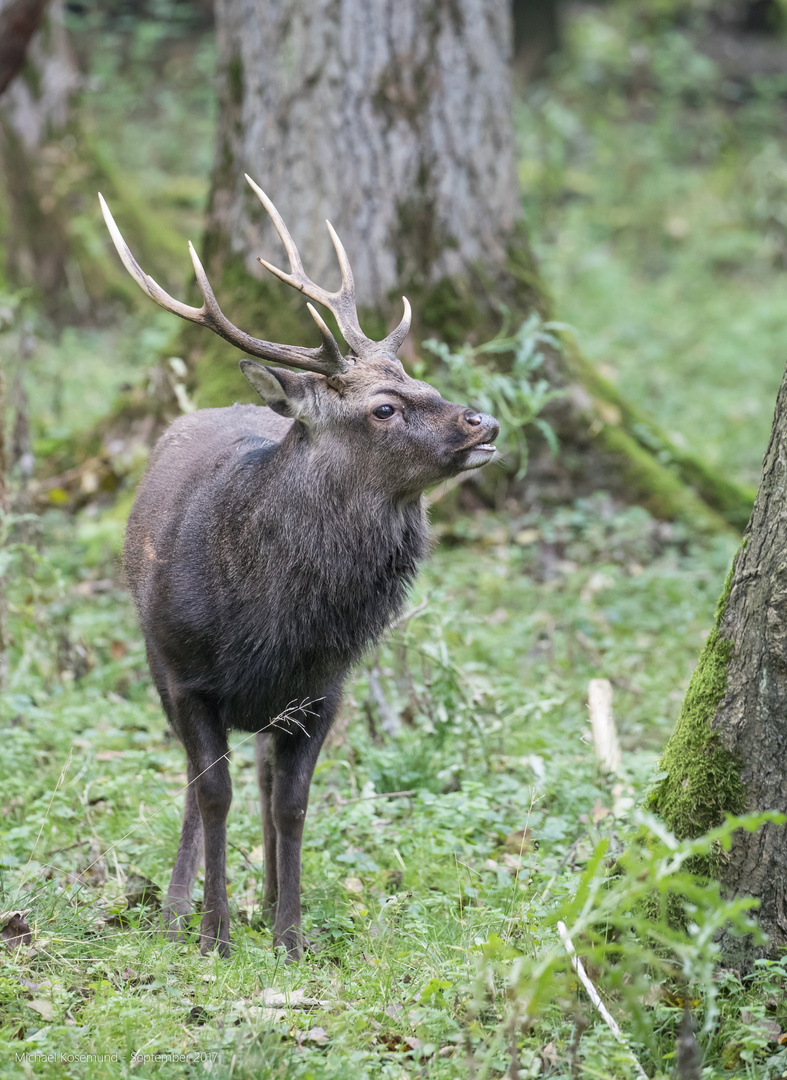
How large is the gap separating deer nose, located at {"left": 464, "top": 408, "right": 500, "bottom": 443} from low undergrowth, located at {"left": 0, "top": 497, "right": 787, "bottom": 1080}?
1171 millimetres

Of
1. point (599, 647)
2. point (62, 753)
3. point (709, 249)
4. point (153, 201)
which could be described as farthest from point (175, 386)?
point (709, 249)

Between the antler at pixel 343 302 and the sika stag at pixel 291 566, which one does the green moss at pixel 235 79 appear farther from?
the sika stag at pixel 291 566

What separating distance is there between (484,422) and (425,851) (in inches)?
62.9

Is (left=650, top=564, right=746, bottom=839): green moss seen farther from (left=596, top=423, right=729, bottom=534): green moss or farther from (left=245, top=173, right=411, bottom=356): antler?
(left=596, top=423, right=729, bottom=534): green moss

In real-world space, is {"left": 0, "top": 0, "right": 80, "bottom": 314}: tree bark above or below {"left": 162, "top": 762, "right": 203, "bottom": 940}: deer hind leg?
above

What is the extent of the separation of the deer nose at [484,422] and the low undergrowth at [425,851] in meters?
1.17

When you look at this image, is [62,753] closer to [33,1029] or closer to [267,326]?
[33,1029]

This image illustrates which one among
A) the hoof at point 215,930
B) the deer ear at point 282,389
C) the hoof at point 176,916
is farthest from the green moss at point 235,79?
the hoof at point 215,930

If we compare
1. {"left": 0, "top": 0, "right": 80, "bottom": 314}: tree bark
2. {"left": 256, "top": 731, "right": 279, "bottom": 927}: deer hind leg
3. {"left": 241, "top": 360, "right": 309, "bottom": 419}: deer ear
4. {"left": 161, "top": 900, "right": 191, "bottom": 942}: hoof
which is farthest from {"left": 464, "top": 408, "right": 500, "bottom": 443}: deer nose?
{"left": 0, "top": 0, "right": 80, "bottom": 314}: tree bark

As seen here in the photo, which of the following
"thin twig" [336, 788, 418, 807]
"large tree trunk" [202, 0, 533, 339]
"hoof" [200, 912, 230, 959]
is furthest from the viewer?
"large tree trunk" [202, 0, 533, 339]

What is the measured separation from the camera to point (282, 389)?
3.98 metres

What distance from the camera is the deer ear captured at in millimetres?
3928

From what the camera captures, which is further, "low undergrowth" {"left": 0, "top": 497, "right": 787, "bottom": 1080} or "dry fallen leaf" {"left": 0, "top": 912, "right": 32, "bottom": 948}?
"dry fallen leaf" {"left": 0, "top": 912, "right": 32, "bottom": 948}

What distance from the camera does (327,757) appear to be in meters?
4.98
